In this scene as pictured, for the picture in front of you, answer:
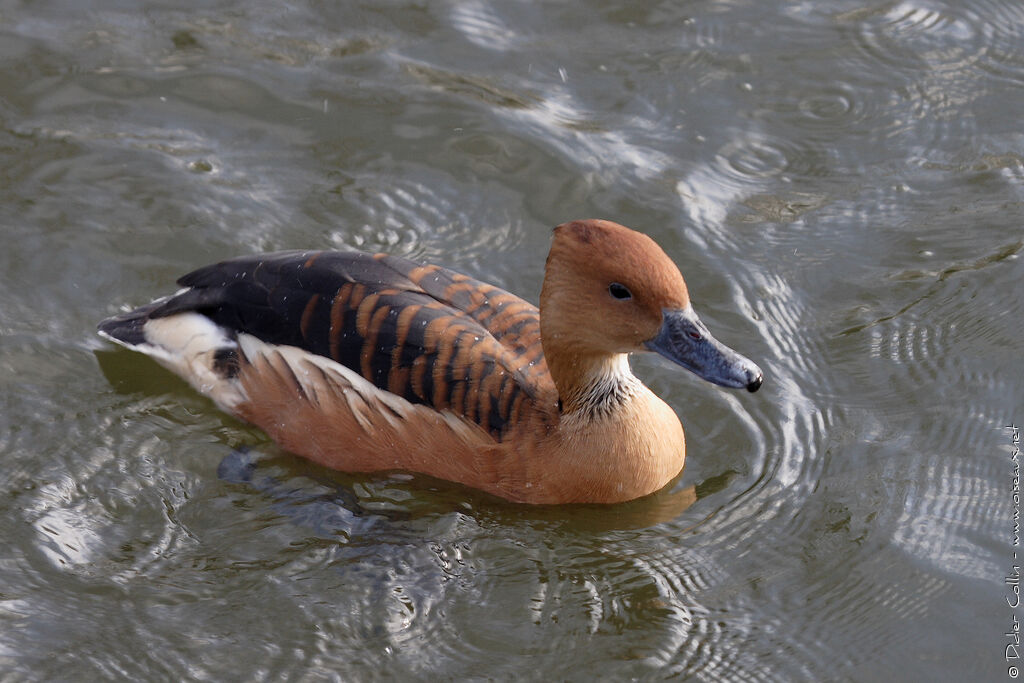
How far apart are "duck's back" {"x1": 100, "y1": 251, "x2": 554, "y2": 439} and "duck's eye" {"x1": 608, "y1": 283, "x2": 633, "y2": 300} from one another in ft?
2.49

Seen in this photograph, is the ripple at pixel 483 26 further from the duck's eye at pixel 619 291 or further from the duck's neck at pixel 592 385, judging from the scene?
the duck's eye at pixel 619 291

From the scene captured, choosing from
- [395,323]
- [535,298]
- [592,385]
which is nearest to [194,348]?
[395,323]

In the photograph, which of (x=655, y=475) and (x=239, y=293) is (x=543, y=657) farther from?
(x=239, y=293)

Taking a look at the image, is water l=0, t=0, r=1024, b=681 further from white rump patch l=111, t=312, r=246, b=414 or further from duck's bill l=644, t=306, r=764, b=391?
duck's bill l=644, t=306, r=764, b=391

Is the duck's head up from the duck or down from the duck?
up

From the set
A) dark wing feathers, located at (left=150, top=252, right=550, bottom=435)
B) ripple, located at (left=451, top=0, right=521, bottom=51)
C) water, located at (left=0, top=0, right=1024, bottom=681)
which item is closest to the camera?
water, located at (left=0, top=0, right=1024, bottom=681)

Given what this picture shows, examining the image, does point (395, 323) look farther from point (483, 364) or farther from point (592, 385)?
point (592, 385)

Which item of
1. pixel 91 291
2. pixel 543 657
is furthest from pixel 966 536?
pixel 91 291

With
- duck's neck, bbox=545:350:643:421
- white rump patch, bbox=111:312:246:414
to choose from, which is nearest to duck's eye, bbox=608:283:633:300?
duck's neck, bbox=545:350:643:421

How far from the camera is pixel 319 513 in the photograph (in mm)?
6434

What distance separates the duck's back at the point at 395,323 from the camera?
6.38 m

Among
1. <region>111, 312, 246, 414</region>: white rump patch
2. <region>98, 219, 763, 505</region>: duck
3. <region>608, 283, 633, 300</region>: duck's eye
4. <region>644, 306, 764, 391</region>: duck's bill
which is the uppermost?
<region>608, 283, 633, 300</region>: duck's eye

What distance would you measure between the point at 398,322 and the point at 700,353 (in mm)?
1521

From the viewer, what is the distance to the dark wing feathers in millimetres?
6375
